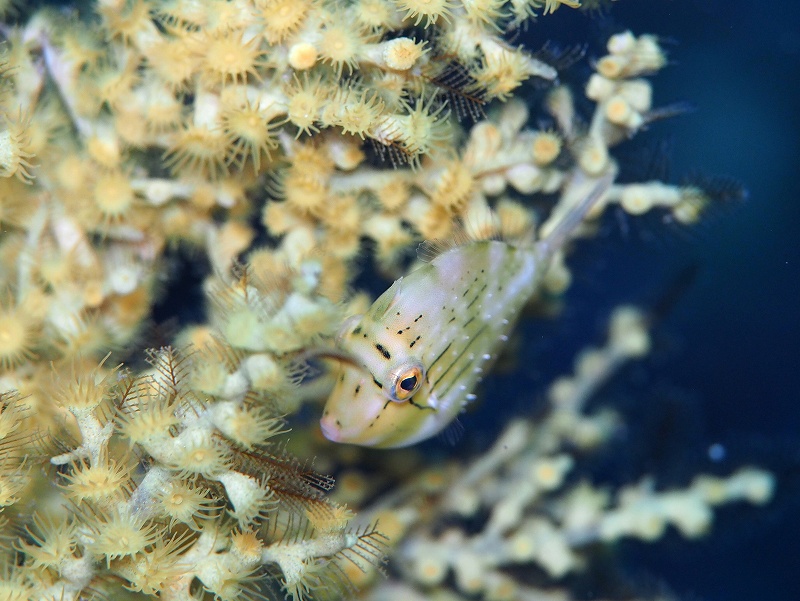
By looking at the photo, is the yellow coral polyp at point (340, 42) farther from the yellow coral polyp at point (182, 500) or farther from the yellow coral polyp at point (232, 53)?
the yellow coral polyp at point (182, 500)

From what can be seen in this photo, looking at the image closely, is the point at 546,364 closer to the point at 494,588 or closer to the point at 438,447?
the point at 438,447

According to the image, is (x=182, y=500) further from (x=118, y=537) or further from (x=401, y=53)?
(x=401, y=53)

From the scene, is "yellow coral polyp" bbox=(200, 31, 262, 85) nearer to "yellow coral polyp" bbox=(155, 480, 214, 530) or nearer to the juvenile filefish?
the juvenile filefish

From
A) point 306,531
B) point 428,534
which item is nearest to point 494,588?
point 428,534

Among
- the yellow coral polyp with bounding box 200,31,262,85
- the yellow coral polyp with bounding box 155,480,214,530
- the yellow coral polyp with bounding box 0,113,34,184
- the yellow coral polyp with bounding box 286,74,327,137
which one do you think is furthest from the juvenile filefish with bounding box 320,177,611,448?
the yellow coral polyp with bounding box 0,113,34,184

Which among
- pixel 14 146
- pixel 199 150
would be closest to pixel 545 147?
pixel 199 150

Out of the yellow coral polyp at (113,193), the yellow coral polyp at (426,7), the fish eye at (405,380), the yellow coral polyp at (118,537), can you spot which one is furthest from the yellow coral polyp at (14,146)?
the fish eye at (405,380)
